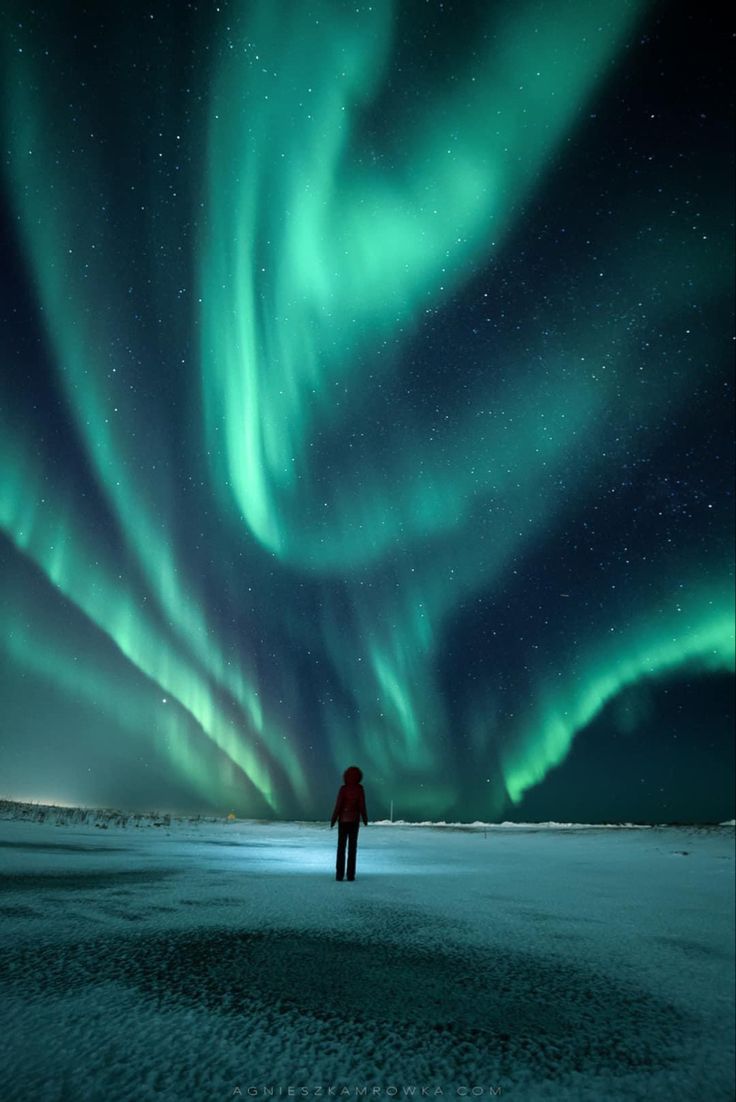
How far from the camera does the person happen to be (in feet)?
27.7

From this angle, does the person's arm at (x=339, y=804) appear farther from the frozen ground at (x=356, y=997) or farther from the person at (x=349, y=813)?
the frozen ground at (x=356, y=997)

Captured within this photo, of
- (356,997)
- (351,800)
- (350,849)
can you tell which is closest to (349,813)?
(351,800)

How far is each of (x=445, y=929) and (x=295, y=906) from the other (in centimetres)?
172

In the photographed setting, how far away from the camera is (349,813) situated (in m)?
8.66

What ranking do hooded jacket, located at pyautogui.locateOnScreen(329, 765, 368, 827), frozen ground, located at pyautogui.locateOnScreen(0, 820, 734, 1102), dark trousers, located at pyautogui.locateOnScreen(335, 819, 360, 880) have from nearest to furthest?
frozen ground, located at pyautogui.locateOnScreen(0, 820, 734, 1102), dark trousers, located at pyautogui.locateOnScreen(335, 819, 360, 880), hooded jacket, located at pyautogui.locateOnScreen(329, 765, 368, 827)

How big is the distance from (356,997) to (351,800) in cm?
591

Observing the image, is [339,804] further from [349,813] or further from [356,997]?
[356,997]

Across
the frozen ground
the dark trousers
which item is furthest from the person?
the frozen ground

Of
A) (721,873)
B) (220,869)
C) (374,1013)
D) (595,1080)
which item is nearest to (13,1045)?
(374,1013)

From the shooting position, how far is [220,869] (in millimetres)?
9352

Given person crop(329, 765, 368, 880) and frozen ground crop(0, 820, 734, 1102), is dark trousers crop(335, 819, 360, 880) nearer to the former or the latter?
person crop(329, 765, 368, 880)

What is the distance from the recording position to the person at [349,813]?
8438 mm

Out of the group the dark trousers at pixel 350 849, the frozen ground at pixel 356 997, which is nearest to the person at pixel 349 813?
the dark trousers at pixel 350 849

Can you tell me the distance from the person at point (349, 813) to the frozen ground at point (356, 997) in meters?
1.90
